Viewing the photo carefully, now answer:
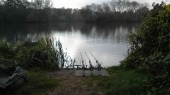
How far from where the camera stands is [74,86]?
3869 millimetres

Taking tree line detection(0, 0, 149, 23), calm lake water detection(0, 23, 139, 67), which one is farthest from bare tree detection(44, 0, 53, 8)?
calm lake water detection(0, 23, 139, 67)

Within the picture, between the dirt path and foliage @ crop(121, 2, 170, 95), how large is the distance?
1.18 metres

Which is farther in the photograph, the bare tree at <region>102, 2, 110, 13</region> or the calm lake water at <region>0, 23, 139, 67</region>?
the bare tree at <region>102, 2, 110, 13</region>

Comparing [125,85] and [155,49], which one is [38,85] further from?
[155,49]

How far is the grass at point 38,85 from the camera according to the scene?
3.52m

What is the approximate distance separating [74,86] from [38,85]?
2.55ft

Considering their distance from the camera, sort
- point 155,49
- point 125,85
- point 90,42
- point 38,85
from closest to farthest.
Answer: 1. point 125,85
2. point 38,85
3. point 155,49
4. point 90,42

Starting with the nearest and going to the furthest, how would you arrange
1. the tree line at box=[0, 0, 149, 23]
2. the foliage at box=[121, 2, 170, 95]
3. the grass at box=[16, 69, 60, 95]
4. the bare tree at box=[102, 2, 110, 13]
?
the foliage at box=[121, 2, 170, 95] < the grass at box=[16, 69, 60, 95] < the tree line at box=[0, 0, 149, 23] < the bare tree at box=[102, 2, 110, 13]

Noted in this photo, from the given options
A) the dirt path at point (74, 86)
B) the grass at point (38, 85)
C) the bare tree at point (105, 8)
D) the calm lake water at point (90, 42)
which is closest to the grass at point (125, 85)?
the dirt path at point (74, 86)

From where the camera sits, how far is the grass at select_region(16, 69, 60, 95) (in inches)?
139

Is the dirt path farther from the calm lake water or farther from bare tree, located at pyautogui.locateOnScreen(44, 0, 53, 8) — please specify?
bare tree, located at pyautogui.locateOnScreen(44, 0, 53, 8)

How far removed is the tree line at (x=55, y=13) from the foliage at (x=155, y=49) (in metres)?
33.3

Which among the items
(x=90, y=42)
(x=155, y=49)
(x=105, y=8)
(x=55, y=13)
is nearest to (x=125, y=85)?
(x=155, y=49)

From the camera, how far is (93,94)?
346 centimetres
